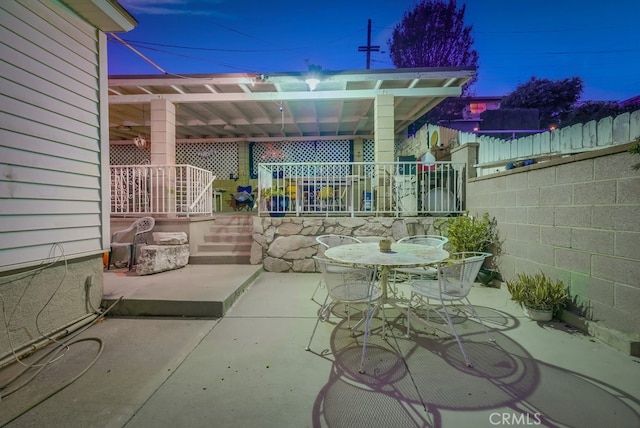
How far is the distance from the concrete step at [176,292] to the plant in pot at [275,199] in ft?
4.09

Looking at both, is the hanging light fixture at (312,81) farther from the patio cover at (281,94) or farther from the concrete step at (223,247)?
the concrete step at (223,247)

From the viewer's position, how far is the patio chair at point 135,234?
4676 mm

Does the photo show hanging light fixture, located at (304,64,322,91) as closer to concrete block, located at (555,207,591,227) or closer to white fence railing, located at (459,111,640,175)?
white fence railing, located at (459,111,640,175)

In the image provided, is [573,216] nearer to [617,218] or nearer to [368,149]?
[617,218]

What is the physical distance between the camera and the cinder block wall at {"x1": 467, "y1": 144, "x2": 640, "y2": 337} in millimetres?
2239

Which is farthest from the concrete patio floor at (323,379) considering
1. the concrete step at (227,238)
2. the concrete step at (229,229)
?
the concrete step at (229,229)

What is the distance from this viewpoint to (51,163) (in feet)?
8.61

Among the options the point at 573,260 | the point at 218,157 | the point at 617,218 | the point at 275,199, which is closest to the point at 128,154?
the point at 218,157

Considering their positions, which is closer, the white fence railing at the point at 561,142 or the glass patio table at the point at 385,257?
the glass patio table at the point at 385,257

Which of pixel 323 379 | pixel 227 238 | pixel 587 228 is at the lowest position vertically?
pixel 323 379

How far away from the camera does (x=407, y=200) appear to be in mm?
5723

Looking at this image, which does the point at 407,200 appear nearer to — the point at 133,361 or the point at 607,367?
the point at 607,367

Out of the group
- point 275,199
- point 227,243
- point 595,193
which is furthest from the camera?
point 275,199

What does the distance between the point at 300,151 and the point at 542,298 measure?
8.93m
